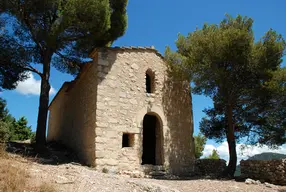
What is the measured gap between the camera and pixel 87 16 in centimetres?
1098

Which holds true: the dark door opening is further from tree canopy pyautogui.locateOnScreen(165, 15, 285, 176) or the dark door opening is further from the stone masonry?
tree canopy pyautogui.locateOnScreen(165, 15, 285, 176)

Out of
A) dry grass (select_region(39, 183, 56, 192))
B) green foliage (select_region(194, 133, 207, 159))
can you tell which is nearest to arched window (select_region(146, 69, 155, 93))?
dry grass (select_region(39, 183, 56, 192))

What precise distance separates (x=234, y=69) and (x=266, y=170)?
14.1 ft

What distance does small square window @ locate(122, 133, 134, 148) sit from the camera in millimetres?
10300

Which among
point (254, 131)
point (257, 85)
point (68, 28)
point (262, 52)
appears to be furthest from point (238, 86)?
point (68, 28)

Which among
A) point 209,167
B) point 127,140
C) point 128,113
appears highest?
point 128,113

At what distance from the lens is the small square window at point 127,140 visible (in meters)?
10.3

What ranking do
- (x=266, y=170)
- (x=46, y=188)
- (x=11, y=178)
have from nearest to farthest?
1. (x=46, y=188)
2. (x=11, y=178)
3. (x=266, y=170)

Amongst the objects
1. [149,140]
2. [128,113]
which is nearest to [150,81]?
[128,113]

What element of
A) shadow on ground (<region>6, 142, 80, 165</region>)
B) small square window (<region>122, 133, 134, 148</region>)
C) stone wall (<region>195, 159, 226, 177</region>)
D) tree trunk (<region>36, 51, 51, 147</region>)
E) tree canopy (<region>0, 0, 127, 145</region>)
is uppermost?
tree canopy (<region>0, 0, 127, 145</region>)

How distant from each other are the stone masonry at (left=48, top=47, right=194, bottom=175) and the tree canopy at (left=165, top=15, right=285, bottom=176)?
1119 mm

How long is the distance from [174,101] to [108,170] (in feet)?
15.2

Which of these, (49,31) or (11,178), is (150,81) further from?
(11,178)

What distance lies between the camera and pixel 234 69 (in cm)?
1140
